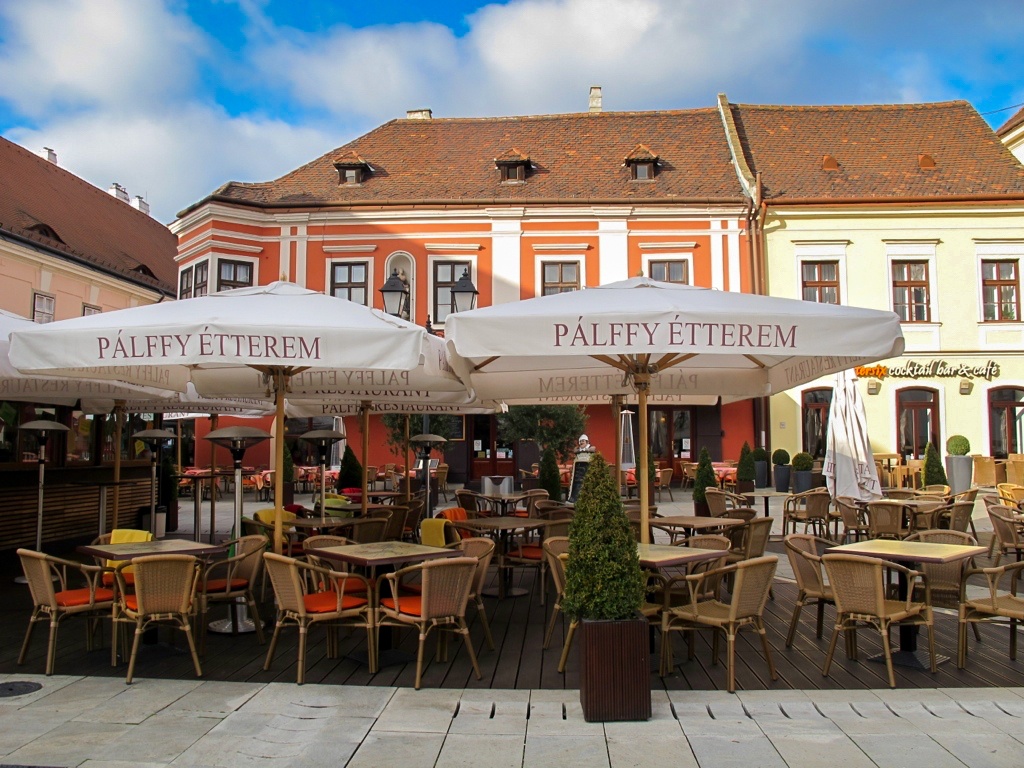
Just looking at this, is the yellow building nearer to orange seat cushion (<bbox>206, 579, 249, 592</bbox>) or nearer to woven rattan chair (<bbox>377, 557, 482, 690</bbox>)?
orange seat cushion (<bbox>206, 579, 249, 592</bbox>)

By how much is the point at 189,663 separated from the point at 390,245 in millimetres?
18871

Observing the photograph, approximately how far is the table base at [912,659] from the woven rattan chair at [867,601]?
17cm

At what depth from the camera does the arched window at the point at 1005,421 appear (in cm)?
2186

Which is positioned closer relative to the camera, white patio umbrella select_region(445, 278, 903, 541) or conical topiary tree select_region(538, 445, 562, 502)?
white patio umbrella select_region(445, 278, 903, 541)

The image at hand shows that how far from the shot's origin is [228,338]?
528cm

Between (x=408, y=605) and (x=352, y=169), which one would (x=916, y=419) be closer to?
(x=352, y=169)

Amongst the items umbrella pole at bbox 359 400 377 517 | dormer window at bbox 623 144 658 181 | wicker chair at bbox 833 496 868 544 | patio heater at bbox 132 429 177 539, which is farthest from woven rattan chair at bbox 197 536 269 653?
dormer window at bbox 623 144 658 181

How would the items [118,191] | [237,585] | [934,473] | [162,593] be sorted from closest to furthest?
[162,593] → [237,585] → [934,473] → [118,191]

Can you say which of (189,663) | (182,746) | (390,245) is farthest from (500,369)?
(390,245)

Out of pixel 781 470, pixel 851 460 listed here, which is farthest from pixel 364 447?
pixel 781 470

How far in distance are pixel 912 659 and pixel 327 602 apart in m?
3.91

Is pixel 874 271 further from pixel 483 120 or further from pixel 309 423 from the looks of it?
pixel 309 423

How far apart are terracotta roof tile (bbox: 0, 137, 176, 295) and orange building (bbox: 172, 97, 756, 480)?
3.65 metres

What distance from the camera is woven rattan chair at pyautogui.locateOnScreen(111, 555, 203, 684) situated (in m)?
5.32
